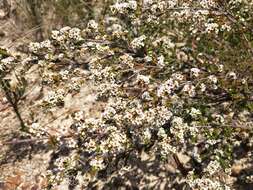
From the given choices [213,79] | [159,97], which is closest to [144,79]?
[159,97]

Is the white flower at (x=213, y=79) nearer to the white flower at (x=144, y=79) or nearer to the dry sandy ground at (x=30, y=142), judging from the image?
the white flower at (x=144, y=79)

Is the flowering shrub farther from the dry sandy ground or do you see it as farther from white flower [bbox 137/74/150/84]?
the dry sandy ground

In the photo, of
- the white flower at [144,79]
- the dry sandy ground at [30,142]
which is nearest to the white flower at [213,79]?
the white flower at [144,79]

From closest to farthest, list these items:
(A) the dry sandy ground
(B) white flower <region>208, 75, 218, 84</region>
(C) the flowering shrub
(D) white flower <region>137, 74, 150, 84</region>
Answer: (C) the flowering shrub
(D) white flower <region>137, 74, 150, 84</region>
(B) white flower <region>208, 75, 218, 84</region>
(A) the dry sandy ground

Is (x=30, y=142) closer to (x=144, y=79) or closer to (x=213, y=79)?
(x=144, y=79)

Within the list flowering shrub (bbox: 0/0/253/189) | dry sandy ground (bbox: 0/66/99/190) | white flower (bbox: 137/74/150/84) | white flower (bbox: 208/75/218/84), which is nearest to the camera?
flowering shrub (bbox: 0/0/253/189)

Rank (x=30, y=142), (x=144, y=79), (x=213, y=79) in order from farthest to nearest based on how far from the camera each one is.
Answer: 1. (x=30, y=142)
2. (x=213, y=79)
3. (x=144, y=79)

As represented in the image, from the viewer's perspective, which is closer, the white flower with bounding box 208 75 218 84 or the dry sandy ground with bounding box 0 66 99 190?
the white flower with bounding box 208 75 218 84

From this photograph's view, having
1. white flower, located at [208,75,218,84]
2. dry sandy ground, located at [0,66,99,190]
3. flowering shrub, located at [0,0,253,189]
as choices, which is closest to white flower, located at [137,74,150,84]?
flowering shrub, located at [0,0,253,189]
